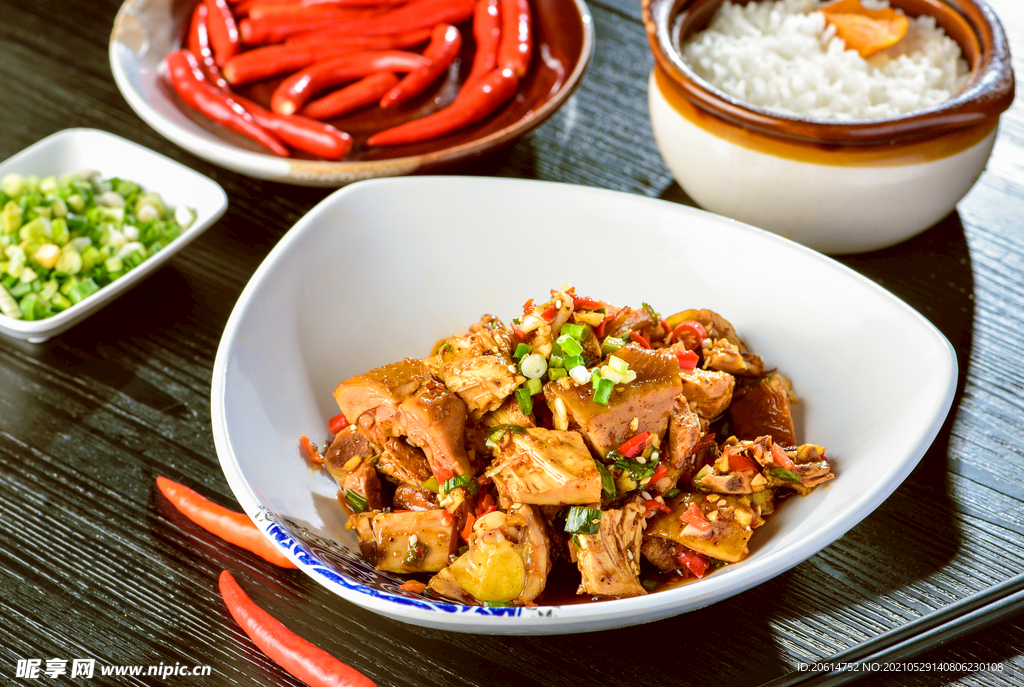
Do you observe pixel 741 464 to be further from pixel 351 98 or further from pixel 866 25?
pixel 351 98

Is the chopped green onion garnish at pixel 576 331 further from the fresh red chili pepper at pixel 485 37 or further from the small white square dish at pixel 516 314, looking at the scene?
the fresh red chili pepper at pixel 485 37

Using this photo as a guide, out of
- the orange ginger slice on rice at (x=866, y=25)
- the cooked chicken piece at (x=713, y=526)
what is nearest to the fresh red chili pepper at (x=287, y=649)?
the cooked chicken piece at (x=713, y=526)

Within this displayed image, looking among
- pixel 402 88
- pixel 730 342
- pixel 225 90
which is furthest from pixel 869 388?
pixel 225 90

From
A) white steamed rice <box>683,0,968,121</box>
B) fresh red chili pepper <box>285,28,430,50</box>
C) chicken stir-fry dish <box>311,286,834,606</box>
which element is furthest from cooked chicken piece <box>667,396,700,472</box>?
fresh red chili pepper <box>285,28,430,50</box>

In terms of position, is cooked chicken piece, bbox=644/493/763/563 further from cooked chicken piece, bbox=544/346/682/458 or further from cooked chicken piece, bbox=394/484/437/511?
cooked chicken piece, bbox=394/484/437/511

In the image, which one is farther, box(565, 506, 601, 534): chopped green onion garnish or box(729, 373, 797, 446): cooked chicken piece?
box(729, 373, 797, 446): cooked chicken piece

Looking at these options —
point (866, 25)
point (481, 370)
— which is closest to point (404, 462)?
point (481, 370)
